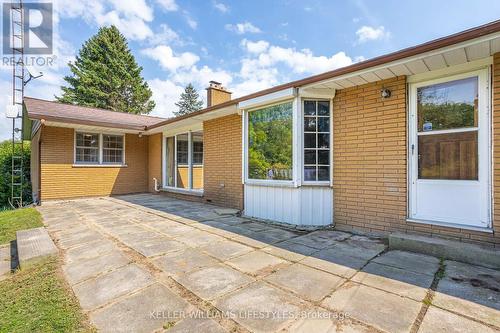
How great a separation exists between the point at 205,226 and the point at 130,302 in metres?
2.89

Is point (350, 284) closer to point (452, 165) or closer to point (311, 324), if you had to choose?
point (311, 324)

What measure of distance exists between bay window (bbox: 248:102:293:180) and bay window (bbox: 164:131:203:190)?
3635mm

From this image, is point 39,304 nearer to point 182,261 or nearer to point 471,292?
point 182,261

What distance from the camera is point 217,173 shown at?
7824 mm

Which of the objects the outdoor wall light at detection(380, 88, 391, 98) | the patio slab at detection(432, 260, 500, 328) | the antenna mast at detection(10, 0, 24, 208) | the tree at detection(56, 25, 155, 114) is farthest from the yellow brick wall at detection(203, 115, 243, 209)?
the tree at detection(56, 25, 155, 114)

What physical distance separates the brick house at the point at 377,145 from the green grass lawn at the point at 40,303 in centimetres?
395

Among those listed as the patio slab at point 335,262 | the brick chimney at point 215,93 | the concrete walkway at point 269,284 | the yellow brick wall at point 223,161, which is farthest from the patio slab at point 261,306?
the brick chimney at point 215,93

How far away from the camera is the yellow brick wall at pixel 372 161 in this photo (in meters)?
4.25

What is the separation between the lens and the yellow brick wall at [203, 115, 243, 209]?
7.11m

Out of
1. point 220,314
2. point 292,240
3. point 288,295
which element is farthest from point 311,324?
point 292,240

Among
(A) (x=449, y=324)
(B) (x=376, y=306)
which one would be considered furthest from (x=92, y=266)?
(A) (x=449, y=324)

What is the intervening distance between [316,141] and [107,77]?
2917cm

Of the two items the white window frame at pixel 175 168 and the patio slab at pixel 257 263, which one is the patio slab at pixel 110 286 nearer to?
the patio slab at pixel 257 263

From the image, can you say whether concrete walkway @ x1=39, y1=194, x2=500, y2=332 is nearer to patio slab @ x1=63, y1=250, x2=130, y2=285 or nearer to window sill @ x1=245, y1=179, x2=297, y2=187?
patio slab @ x1=63, y1=250, x2=130, y2=285
